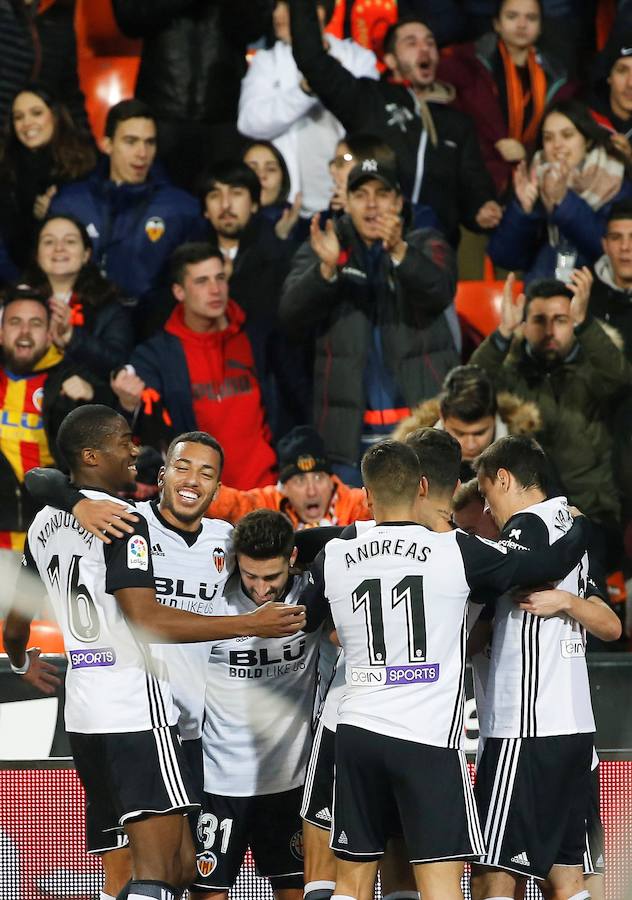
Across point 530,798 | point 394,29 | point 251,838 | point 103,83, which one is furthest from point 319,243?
point 530,798

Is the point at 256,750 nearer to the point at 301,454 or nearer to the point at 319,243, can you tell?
the point at 301,454

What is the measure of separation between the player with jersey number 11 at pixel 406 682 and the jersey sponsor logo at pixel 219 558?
65 centimetres

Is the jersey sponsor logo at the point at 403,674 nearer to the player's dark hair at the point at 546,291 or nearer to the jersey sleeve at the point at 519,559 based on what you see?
the jersey sleeve at the point at 519,559

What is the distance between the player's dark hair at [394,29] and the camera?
836 centimetres

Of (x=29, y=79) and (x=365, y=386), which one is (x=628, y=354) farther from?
(x=29, y=79)

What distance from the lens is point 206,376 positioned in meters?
7.67

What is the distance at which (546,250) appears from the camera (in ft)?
26.0

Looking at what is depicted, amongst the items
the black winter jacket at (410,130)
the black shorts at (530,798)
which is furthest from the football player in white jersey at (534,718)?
the black winter jacket at (410,130)

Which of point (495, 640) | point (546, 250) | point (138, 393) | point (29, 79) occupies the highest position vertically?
point (29, 79)

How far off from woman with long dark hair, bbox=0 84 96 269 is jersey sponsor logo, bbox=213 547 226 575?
381 centimetres

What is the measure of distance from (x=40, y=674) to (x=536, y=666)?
1897 mm

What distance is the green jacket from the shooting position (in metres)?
7.08

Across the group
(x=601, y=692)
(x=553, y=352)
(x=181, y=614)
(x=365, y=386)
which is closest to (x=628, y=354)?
(x=553, y=352)

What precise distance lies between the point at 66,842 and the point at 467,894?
1.54m
